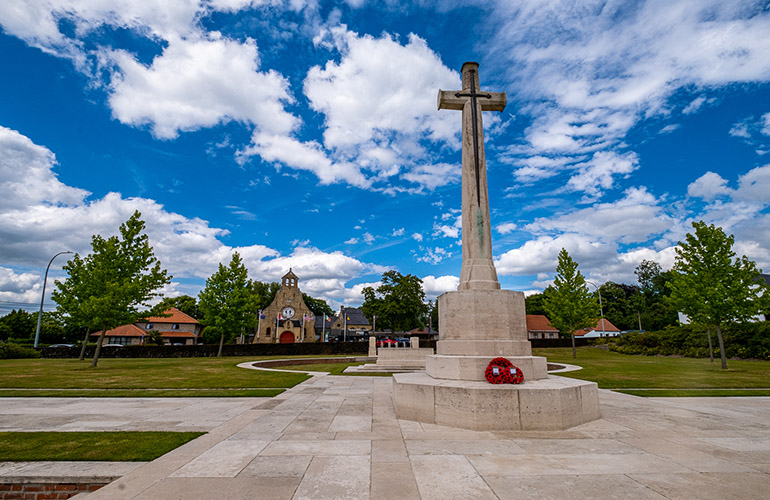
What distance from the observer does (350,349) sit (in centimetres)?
3819

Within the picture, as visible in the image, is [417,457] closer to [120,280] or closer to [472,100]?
[472,100]

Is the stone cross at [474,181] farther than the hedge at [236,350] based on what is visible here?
No

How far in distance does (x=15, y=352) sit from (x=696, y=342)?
59657 mm

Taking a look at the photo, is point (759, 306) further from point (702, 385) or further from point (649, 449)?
point (649, 449)

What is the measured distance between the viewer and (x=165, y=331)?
59.7 m

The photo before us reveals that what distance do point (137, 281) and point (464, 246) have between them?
67.6 feet

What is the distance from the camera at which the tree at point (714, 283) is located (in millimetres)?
19781

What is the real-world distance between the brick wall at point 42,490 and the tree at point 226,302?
33686 millimetres

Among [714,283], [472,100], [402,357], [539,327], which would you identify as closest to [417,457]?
[472,100]

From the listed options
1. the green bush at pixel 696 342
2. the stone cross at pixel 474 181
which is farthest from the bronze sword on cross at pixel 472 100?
the green bush at pixel 696 342

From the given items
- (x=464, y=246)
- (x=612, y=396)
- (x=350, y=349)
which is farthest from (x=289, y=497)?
(x=350, y=349)

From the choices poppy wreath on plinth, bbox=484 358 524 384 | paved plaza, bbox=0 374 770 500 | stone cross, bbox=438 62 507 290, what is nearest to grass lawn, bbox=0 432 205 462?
paved plaza, bbox=0 374 770 500

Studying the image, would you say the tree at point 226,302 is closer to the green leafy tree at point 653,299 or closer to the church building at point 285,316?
the church building at point 285,316

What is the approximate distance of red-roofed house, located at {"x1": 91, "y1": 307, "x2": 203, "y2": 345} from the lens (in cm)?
5681
